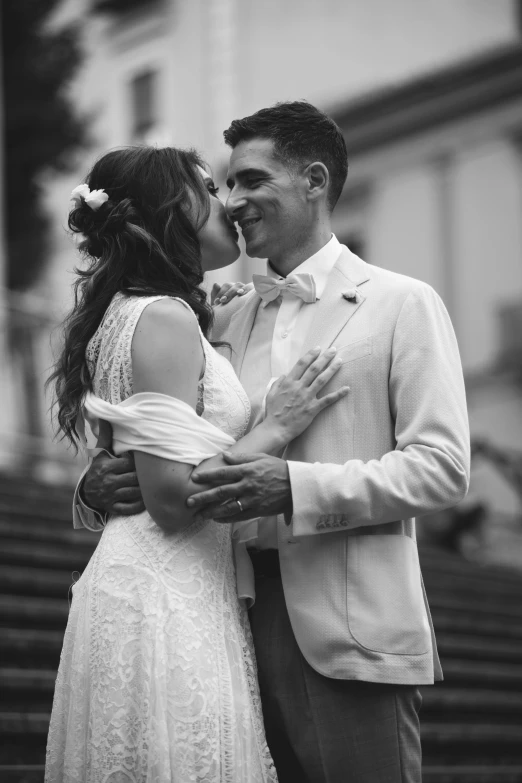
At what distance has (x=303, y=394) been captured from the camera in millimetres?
3305

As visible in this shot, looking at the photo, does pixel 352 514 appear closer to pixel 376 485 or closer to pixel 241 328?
pixel 376 485

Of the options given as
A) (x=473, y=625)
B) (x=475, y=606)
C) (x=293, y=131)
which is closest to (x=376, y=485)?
(x=293, y=131)

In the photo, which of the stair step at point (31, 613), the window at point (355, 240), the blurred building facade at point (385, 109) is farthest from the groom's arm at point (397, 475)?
the window at point (355, 240)

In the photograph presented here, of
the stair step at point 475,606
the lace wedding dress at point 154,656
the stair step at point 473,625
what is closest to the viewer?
the lace wedding dress at point 154,656

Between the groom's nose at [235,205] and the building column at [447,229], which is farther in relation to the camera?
the building column at [447,229]

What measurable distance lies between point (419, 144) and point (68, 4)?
5514 mm

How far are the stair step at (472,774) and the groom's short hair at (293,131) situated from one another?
2.83 metres

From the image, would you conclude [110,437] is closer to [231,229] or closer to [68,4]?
[231,229]

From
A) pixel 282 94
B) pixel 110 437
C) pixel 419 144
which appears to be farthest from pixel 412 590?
pixel 282 94

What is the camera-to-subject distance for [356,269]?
359 centimetres

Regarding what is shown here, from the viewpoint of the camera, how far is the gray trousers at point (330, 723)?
3.15m

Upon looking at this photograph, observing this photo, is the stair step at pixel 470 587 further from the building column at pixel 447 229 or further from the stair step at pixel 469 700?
the building column at pixel 447 229

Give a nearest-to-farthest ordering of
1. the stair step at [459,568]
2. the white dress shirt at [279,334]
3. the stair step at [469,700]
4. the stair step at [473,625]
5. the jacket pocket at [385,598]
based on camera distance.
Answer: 1. the jacket pocket at [385,598]
2. the white dress shirt at [279,334]
3. the stair step at [469,700]
4. the stair step at [473,625]
5. the stair step at [459,568]

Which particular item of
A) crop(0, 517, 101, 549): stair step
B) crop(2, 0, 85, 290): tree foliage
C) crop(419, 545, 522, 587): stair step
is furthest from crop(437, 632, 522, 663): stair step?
crop(2, 0, 85, 290): tree foliage
